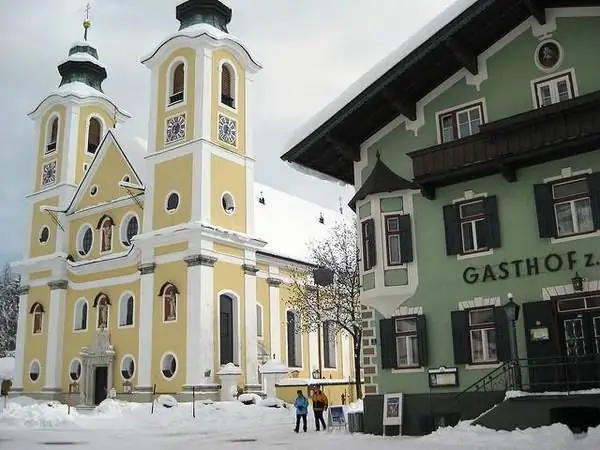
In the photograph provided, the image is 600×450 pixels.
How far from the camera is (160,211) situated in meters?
37.5

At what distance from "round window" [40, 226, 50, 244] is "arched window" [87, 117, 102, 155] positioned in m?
6.22

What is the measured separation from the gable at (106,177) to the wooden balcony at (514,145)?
25.0 metres

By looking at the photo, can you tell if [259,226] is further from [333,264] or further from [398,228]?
[398,228]

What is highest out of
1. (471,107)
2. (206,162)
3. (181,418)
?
(206,162)

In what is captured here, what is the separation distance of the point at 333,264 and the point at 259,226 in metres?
7.16

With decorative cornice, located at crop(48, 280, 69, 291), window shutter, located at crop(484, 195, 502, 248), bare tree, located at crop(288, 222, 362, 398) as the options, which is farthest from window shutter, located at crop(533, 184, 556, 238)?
decorative cornice, located at crop(48, 280, 69, 291)

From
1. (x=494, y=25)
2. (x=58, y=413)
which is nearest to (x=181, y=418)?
(x=58, y=413)

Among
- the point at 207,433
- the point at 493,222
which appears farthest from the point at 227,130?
the point at 493,222

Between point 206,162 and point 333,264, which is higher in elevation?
point 206,162

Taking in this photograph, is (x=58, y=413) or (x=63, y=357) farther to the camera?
(x=63, y=357)

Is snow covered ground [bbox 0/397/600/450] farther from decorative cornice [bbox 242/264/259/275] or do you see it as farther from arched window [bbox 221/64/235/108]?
arched window [bbox 221/64/235/108]

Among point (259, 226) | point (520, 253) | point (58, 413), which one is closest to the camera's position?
point (520, 253)

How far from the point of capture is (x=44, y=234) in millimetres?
44531

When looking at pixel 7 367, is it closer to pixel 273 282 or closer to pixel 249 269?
pixel 273 282
